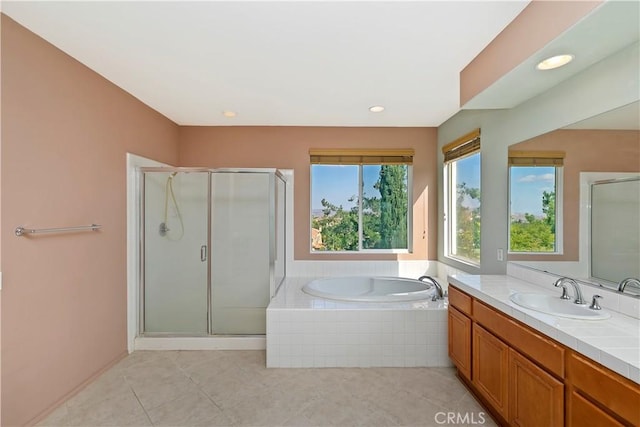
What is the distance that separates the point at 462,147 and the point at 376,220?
1.36 meters

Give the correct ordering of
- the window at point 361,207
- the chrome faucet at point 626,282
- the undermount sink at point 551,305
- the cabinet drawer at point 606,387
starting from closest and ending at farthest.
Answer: the cabinet drawer at point 606,387 < the chrome faucet at point 626,282 < the undermount sink at point 551,305 < the window at point 361,207

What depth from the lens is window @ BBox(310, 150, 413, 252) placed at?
13.3 feet

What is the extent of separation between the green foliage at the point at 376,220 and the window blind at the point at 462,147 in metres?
0.60

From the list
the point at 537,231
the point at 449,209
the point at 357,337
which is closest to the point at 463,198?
the point at 449,209

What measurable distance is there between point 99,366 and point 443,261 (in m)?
3.64

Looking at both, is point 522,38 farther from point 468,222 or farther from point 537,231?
point 468,222

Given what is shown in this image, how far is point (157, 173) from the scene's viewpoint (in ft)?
10.0

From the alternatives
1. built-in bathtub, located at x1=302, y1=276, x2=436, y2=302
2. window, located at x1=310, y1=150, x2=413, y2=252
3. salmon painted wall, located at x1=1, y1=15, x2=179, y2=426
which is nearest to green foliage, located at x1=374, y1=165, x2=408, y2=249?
window, located at x1=310, y1=150, x2=413, y2=252

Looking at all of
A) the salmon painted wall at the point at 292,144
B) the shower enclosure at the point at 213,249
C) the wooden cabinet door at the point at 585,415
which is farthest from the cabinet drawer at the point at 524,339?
the salmon painted wall at the point at 292,144

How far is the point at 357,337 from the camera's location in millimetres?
2605

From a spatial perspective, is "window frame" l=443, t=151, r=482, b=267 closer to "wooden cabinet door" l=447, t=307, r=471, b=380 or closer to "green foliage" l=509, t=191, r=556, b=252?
"green foliage" l=509, t=191, r=556, b=252

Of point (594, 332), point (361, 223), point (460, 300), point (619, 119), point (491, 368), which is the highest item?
point (619, 119)

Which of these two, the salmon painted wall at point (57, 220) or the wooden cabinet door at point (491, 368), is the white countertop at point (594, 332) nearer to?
the wooden cabinet door at point (491, 368)

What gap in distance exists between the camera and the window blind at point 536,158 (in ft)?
6.62
